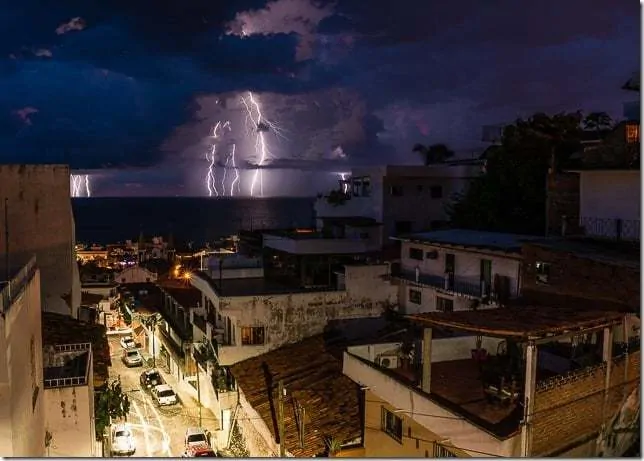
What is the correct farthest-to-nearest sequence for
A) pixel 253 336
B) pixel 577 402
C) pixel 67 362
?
pixel 253 336 < pixel 67 362 < pixel 577 402

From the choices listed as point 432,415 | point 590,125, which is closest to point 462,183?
point 590,125

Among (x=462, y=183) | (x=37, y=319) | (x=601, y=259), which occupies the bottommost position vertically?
(x=37, y=319)

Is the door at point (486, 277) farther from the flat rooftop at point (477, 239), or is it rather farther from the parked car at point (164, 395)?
the parked car at point (164, 395)

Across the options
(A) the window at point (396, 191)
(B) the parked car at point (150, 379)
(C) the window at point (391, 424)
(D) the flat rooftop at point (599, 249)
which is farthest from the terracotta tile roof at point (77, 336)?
(A) the window at point (396, 191)

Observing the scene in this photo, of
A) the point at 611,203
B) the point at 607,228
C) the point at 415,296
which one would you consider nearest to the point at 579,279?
the point at 607,228

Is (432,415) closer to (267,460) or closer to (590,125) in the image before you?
(267,460)

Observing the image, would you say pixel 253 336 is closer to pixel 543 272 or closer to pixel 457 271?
pixel 457 271

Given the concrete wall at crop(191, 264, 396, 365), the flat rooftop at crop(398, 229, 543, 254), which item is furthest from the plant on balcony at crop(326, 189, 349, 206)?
the concrete wall at crop(191, 264, 396, 365)
